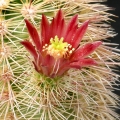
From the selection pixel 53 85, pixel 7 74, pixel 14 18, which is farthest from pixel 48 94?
pixel 14 18

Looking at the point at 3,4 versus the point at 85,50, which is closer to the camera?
the point at 85,50

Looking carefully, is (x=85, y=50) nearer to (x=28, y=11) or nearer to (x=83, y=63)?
(x=83, y=63)

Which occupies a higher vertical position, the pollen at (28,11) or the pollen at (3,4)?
the pollen at (3,4)

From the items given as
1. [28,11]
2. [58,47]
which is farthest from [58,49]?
[28,11]

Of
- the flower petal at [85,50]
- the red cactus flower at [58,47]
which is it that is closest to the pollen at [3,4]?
the red cactus flower at [58,47]

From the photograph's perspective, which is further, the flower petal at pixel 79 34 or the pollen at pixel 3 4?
the pollen at pixel 3 4

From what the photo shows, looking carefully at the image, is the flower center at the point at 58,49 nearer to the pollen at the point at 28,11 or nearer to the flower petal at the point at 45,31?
the flower petal at the point at 45,31

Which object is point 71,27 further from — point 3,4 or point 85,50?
point 3,4

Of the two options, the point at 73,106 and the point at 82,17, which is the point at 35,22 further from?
the point at 73,106

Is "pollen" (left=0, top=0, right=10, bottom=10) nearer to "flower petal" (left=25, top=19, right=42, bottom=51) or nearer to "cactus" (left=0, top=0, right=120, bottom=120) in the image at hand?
"cactus" (left=0, top=0, right=120, bottom=120)
